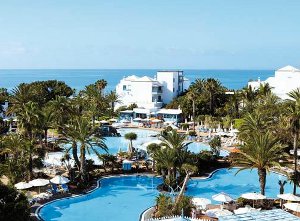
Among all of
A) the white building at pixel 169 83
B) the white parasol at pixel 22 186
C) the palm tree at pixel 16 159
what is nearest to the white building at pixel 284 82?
the white building at pixel 169 83

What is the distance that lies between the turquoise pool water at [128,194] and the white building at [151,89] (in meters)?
37.1

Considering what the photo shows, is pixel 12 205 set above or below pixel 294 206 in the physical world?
above

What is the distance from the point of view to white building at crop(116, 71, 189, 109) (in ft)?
231

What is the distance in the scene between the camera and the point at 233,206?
23234 millimetres

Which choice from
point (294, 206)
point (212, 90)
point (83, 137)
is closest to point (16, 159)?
point (83, 137)

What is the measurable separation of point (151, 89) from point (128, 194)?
1730 inches

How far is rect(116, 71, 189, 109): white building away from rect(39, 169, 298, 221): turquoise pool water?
122 ft

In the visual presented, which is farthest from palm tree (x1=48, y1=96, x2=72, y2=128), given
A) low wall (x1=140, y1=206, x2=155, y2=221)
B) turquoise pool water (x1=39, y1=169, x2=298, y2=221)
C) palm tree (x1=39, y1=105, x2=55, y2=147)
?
low wall (x1=140, y1=206, x2=155, y2=221)

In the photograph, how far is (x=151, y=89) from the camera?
2771 inches

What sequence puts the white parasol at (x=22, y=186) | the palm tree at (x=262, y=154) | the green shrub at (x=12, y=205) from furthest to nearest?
the white parasol at (x=22, y=186) < the palm tree at (x=262, y=154) < the green shrub at (x=12, y=205)

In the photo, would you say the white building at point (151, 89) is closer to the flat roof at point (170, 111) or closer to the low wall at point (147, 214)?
the flat roof at point (170, 111)

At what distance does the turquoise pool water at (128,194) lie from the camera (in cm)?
2333

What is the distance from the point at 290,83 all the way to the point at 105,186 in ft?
133

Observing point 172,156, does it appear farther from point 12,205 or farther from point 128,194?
point 12,205
